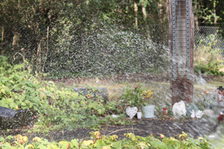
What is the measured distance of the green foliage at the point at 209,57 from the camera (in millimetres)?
12227

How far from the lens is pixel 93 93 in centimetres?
664

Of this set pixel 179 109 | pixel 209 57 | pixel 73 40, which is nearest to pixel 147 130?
pixel 179 109

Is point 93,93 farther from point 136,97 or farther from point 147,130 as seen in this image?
point 147,130

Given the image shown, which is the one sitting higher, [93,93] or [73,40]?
[73,40]

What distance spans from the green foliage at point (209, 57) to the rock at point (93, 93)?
5.97 meters

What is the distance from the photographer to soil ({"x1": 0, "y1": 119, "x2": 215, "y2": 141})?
4.36m

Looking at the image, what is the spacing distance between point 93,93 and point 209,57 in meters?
7.57

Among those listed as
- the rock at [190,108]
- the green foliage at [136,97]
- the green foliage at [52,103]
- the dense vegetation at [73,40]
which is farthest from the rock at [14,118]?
the dense vegetation at [73,40]

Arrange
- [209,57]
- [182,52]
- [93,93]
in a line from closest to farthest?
1. [182,52]
2. [93,93]
3. [209,57]

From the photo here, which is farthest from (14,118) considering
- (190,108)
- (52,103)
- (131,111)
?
(190,108)

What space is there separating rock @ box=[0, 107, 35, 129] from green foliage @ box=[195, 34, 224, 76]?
783 centimetres

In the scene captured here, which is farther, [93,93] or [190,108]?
[93,93]

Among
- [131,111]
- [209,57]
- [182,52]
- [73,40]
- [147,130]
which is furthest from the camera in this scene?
[209,57]

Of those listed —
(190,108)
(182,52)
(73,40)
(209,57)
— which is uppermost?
(73,40)
